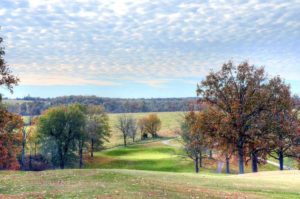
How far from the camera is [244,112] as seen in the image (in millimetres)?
41688

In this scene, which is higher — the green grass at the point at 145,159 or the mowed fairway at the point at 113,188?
the mowed fairway at the point at 113,188

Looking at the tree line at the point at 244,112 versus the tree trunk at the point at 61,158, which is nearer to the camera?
the tree line at the point at 244,112

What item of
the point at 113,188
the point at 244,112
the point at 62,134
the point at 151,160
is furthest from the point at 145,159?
the point at 113,188

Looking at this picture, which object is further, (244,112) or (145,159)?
(145,159)

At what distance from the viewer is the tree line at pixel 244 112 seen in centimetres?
4156

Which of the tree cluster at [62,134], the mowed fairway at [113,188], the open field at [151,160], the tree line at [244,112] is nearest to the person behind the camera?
the mowed fairway at [113,188]

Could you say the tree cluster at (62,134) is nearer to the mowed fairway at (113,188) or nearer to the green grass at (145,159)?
the green grass at (145,159)

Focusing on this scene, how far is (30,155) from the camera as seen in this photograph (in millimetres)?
74438

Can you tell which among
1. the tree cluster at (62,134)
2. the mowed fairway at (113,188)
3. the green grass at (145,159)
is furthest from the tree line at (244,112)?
the tree cluster at (62,134)

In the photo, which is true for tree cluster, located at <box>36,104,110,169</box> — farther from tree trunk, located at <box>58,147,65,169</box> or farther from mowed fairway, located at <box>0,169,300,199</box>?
mowed fairway, located at <box>0,169,300,199</box>

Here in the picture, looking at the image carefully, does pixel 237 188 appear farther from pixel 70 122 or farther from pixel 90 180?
pixel 70 122

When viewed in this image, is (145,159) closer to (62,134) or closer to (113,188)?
(62,134)

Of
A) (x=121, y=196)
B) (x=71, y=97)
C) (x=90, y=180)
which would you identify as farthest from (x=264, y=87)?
(x=71, y=97)

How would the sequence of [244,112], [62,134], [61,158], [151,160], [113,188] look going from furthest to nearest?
[151,160], [62,134], [61,158], [244,112], [113,188]
